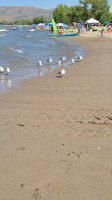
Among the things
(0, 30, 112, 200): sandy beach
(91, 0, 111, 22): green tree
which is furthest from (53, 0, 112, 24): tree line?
(0, 30, 112, 200): sandy beach

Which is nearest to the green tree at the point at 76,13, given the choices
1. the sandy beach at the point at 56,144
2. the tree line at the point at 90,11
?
the tree line at the point at 90,11

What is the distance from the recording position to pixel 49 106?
591 centimetres

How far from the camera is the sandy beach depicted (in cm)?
289

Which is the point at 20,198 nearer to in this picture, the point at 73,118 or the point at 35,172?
the point at 35,172

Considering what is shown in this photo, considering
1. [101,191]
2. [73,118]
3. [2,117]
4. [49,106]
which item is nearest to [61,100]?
[49,106]

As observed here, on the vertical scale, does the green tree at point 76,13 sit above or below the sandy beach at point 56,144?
above

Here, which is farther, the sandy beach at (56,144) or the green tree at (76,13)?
the green tree at (76,13)

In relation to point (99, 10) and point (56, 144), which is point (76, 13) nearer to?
point (99, 10)

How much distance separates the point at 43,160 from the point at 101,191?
103 centimetres

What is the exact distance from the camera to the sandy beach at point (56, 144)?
2891mm

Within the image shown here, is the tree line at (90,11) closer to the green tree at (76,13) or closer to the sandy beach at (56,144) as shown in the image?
the green tree at (76,13)

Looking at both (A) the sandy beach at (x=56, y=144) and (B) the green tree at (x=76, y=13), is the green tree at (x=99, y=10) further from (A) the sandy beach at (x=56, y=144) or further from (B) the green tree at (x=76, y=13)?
(A) the sandy beach at (x=56, y=144)

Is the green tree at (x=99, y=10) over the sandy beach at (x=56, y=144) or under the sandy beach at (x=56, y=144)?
over

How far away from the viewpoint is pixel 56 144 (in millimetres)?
3980
